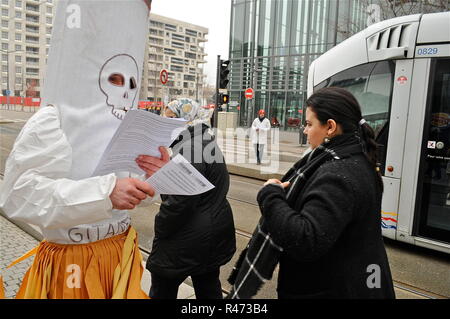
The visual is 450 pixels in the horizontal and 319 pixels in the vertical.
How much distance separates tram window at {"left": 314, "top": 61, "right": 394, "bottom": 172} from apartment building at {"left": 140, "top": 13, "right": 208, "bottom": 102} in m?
84.6

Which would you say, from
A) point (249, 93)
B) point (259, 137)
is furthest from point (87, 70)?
point (249, 93)

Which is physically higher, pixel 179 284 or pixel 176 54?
pixel 176 54

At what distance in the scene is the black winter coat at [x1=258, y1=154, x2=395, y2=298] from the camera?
1.47m

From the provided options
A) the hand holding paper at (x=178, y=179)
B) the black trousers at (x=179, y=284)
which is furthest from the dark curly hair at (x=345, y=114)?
the black trousers at (x=179, y=284)

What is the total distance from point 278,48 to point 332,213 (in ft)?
Result: 86.9

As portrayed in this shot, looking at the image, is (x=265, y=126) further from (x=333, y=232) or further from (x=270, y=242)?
(x=333, y=232)

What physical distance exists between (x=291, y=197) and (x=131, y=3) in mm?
1148

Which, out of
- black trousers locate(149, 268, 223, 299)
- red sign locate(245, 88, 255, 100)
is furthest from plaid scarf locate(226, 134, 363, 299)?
red sign locate(245, 88, 255, 100)

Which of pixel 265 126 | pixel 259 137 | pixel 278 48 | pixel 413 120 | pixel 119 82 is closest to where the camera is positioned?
pixel 119 82

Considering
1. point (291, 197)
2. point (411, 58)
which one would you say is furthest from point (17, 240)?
point (411, 58)

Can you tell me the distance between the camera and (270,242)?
Answer: 162cm
